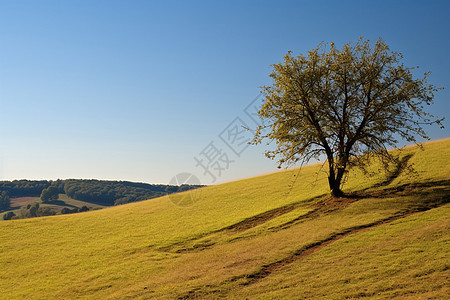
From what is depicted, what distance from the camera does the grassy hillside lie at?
17.8 m

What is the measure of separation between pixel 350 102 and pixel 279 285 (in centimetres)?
2194

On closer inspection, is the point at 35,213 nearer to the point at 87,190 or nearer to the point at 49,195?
the point at 87,190

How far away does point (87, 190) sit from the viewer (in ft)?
553

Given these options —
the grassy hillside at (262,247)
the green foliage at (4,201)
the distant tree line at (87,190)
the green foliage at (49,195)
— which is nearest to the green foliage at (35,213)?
the green foliage at (49,195)

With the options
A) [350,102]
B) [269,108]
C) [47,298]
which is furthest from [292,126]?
[47,298]

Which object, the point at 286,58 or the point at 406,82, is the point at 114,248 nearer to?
the point at 286,58

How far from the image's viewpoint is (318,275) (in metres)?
18.5

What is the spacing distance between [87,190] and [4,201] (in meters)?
39.6

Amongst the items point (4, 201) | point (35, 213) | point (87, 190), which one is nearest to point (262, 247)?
point (35, 213)

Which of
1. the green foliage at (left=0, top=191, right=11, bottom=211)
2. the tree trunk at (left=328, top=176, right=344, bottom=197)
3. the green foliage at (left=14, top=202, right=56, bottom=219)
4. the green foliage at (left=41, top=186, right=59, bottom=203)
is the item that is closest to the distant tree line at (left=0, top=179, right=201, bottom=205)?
the green foliage at (left=41, top=186, right=59, bottom=203)

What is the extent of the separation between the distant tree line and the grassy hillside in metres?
104

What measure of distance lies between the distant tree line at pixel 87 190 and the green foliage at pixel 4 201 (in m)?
4.27

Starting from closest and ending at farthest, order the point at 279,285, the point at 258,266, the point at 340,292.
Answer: the point at 340,292, the point at 279,285, the point at 258,266

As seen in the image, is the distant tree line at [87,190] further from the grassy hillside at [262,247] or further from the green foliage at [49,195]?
the grassy hillside at [262,247]
